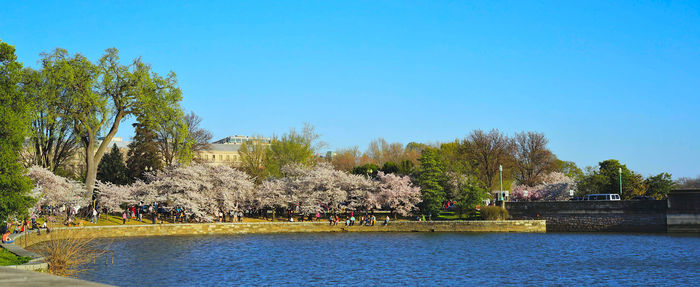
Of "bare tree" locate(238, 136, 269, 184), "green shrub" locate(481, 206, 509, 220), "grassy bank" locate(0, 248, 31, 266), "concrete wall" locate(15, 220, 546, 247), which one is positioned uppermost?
"bare tree" locate(238, 136, 269, 184)

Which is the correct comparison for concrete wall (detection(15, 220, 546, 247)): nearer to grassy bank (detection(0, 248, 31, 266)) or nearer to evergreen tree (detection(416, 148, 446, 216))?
evergreen tree (detection(416, 148, 446, 216))

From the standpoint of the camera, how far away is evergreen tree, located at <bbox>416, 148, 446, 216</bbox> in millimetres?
67125

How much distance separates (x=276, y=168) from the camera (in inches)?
3300

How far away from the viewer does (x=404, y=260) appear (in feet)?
128

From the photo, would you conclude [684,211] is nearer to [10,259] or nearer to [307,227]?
[307,227]

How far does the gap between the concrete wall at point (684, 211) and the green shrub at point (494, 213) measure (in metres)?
14.4

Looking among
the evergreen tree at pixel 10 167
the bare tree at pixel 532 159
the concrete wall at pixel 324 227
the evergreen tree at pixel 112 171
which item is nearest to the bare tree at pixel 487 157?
the bare tree at pixel 532 159

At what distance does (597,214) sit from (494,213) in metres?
9.35

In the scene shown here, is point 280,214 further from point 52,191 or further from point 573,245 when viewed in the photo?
point 573,245

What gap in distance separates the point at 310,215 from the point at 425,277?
36.2 meters

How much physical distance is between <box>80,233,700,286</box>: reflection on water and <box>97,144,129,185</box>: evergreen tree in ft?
84.2

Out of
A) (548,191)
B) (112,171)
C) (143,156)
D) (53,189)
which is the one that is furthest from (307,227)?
(548,191)

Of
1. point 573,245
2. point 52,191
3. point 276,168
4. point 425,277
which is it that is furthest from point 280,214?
point 425,277

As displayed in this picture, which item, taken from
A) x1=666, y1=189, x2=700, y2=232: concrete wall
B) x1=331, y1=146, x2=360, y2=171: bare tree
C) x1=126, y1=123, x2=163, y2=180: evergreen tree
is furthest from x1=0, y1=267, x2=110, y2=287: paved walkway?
x1=331, y1=146, x2=360, y2=171: bare tree
